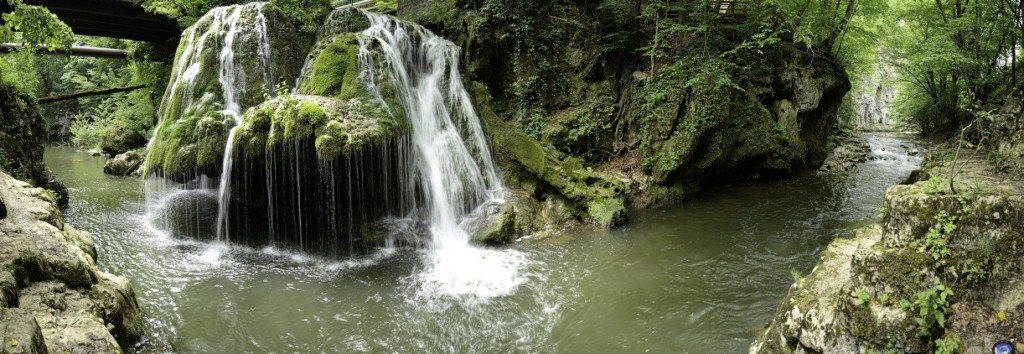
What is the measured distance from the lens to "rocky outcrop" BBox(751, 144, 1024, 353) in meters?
3.69

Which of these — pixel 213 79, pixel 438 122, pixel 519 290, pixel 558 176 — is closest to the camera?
pixel 519 290

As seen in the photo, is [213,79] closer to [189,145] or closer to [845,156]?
[189,145]

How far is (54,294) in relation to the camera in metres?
4.22

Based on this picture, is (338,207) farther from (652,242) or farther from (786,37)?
(786,37)

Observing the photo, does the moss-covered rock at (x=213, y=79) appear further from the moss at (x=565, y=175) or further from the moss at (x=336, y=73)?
the moss at (x=565, y=175)

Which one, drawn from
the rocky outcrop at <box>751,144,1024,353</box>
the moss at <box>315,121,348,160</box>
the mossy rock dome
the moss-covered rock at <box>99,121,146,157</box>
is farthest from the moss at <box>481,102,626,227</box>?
the moss-covered rock at <box>99,121,146,157</box>

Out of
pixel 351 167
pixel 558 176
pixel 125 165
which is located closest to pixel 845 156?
pixel 558 176

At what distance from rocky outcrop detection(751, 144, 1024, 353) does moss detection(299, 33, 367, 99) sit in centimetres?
826

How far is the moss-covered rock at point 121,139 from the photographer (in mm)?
20844

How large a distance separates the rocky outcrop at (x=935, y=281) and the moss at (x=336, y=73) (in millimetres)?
8257

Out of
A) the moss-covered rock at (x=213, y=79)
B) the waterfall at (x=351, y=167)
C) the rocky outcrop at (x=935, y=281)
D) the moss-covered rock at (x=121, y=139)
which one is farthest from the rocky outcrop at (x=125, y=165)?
the rocky outcrop at (x=935, y=281)

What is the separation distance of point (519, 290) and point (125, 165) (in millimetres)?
17589

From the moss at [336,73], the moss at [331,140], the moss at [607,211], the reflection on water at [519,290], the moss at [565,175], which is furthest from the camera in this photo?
the moss at [565,175]

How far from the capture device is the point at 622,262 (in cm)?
810
